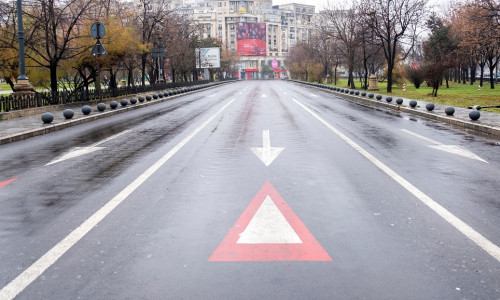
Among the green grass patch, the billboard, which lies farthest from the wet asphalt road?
the billboard

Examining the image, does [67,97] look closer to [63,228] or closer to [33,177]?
[33,177]

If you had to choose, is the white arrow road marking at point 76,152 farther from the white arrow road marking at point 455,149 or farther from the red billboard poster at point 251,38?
the red billboard poster at point 251,38

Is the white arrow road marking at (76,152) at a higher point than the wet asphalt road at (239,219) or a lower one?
higher

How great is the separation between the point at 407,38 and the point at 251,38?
5357 inches

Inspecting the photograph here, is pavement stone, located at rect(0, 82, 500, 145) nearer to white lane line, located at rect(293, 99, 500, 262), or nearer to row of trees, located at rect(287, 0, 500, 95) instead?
white lane line, located at rect(293, 99, 500, 262)

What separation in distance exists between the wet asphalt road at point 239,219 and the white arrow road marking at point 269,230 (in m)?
0.13

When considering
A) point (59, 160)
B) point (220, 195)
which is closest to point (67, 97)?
point (59, 160)

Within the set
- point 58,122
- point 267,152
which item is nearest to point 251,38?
point 58,122

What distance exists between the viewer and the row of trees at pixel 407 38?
31094mm

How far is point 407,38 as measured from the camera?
5678 cm

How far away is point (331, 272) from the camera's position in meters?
3.95

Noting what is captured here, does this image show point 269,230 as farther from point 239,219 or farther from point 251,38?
point 251,38

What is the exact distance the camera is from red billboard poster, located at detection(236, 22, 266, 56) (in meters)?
186

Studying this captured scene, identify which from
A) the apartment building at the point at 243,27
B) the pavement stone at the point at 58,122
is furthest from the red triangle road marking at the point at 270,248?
the apartment building at the point at 243,27
